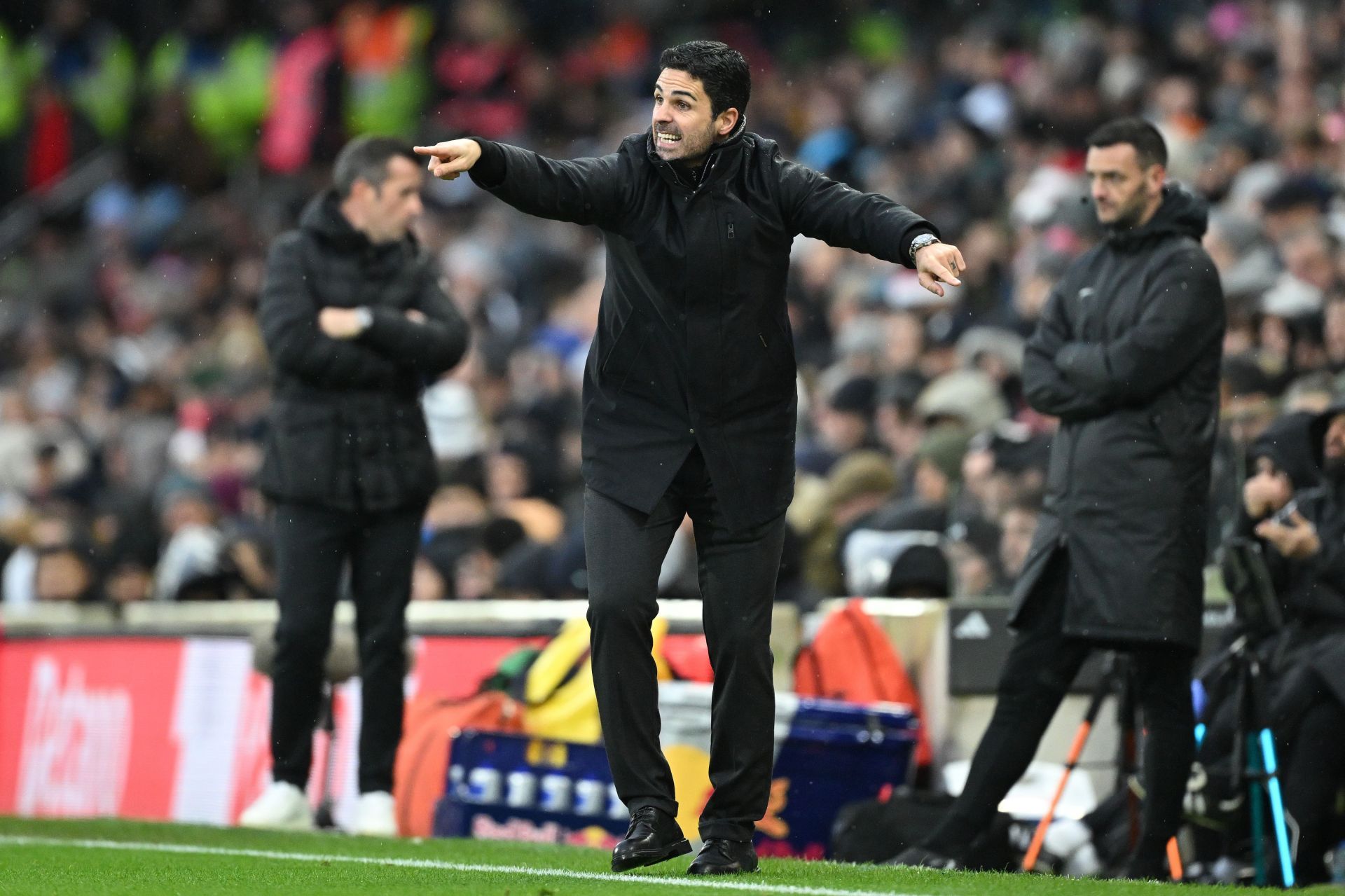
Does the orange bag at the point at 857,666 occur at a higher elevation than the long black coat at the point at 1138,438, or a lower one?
lower

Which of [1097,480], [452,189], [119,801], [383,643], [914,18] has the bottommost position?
[119,801]

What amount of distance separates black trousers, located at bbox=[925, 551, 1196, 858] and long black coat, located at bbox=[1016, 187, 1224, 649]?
0.10 m

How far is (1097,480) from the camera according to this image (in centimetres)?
677

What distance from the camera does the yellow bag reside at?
8898mm

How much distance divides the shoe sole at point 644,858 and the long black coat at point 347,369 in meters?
2.53

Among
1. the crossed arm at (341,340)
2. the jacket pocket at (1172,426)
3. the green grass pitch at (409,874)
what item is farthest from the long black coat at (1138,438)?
the crossed arm at (341,340)

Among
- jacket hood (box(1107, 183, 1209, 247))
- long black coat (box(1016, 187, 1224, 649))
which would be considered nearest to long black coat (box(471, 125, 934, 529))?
long black coat (box(1016, 187, 1224, 649))

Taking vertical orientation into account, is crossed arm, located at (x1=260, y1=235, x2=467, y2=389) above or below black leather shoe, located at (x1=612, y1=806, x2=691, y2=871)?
above

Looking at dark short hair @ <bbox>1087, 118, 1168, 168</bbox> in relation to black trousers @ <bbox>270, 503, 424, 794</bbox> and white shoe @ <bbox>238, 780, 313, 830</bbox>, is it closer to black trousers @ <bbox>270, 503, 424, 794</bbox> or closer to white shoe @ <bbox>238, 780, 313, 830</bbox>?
black trousers @ <bbox>270, 503, 424, 794</bbox>

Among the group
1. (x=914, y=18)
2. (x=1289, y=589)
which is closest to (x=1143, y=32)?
(x=914, y=18)

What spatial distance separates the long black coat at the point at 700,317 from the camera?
588cm

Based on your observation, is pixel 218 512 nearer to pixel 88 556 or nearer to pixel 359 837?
pixel 88 556

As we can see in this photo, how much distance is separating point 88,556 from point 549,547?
372 centimetres

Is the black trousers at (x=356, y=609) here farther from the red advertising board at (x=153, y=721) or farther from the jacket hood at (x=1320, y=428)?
the jacket hood at (x=1320, y=428)
